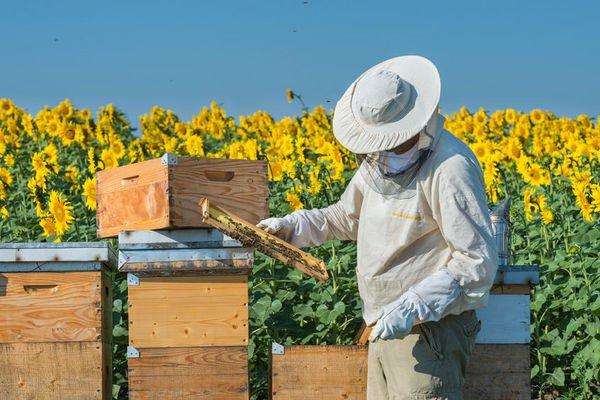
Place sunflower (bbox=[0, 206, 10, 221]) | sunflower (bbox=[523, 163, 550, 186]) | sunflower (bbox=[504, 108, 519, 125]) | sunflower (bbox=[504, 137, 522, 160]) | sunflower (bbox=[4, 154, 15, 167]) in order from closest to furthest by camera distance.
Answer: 1. sunflower (bbox=[0, 206, 10, 221])
2. sunflower (bbox=[523, 163, 550, 186])
3. sunflower (bbox=[4, 154, 15, 167])
4. sunflower (bbox=[504, 137, 522, 160])
5. sunflower (bbox=[504, 108, 519, 125])

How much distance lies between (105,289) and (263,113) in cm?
1007

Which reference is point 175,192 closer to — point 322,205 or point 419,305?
point 419,305

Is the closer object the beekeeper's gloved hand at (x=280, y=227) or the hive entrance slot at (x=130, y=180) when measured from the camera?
the beekeeper's gloved hand at (x=280, y=227)

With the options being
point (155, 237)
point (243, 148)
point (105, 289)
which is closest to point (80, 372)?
point (105, 289)

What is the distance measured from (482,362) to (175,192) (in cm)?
161

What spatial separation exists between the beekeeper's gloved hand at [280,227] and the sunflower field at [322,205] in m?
1.06

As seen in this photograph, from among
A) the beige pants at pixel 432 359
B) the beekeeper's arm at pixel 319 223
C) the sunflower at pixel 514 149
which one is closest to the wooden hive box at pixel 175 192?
the beekeeper's arm at pixel 319 223

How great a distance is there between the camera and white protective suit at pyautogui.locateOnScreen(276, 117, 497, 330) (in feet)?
14.1

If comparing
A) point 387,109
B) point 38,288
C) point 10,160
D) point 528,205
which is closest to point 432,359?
point 387,109

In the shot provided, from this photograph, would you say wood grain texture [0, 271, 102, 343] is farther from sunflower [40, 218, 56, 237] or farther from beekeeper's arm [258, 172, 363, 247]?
sunflower [40, 218, 56, 237]

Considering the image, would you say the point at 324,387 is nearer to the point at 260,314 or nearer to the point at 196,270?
the point at 196,270

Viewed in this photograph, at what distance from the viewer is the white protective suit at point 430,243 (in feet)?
14.1

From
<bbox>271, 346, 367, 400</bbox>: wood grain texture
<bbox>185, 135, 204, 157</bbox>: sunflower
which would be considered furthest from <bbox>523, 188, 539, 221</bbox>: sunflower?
<bbox>185, 135, 204, 157</bbox>: sunflower

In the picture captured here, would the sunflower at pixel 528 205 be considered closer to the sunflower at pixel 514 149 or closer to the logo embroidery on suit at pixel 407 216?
the sunflower at pixel 514 149
